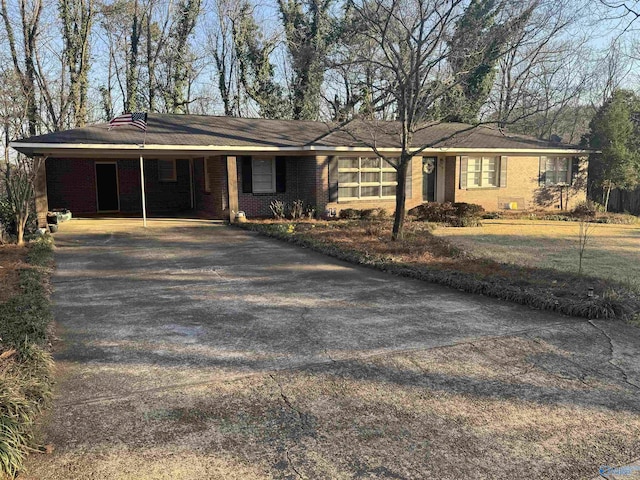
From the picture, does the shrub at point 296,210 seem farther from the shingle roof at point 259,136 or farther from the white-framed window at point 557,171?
the white-framed window at point 557,171

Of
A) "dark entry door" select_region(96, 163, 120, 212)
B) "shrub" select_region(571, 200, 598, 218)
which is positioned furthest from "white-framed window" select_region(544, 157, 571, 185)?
"dark entry door" select_region(96, 163, 120, 212)

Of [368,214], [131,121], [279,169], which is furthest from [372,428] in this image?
[279,169]

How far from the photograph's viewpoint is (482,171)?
65.1ft

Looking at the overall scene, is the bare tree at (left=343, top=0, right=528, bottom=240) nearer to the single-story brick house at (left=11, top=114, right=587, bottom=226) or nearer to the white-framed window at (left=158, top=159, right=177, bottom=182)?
the single-story brick house at (left=11, top=114, right=587, bottom=226)

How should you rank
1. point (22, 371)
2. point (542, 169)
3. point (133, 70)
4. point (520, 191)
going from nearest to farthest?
point (22, 371)
point (520, 191)
point (542, 169)
point (133, 70)

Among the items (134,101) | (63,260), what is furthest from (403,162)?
(134,101)

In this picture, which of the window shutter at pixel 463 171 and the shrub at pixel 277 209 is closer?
the shrub at pixel 277 209

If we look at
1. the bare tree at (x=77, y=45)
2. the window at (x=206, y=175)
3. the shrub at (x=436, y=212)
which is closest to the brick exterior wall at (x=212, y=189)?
the window at (x=206, y=175)

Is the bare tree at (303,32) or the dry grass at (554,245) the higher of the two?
the bare tree at (303,32)

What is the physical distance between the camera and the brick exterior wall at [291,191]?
1698 centimetres

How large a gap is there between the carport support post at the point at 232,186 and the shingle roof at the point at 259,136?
0.71 m

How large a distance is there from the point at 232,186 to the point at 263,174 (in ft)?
5.04

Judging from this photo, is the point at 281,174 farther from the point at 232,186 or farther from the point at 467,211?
the point at 467,211

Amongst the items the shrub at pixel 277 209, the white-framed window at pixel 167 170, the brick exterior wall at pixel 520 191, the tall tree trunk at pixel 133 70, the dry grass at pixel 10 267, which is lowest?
the dry grass at pixel 10 267
